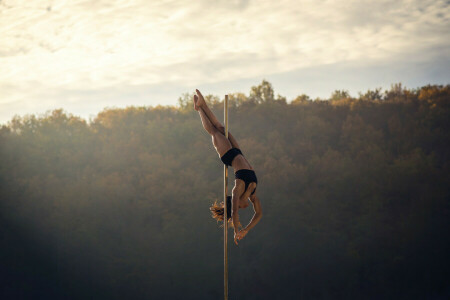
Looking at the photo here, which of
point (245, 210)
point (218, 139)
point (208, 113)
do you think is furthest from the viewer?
point (245, 210)

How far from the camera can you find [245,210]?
23.1 m

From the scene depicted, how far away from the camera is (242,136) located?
26828 millimetres

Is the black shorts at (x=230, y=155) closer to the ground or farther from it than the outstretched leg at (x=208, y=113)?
closer to the ground

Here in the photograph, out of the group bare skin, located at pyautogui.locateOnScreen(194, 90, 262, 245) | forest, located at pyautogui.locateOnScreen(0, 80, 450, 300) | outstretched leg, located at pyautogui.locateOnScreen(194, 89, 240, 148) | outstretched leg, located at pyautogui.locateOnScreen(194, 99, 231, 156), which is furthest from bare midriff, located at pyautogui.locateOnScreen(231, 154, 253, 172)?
forest, located at pyautogui.locateOnScreen(0, 80, 450, 300)

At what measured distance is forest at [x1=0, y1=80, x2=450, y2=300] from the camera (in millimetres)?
21547

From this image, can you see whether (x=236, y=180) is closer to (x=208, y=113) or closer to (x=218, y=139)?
(x=218, y=139)

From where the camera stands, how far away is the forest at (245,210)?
70.7 feet

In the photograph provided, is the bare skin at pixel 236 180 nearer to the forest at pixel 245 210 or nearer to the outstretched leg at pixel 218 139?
the outstretched leg at pixel 218 139

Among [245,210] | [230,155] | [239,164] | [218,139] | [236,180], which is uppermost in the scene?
[218,139]

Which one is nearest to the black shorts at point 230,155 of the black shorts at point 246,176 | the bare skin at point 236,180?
the bare skin at point 236,180

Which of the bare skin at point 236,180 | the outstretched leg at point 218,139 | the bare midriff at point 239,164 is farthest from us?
the outstretched leg at point 218,139

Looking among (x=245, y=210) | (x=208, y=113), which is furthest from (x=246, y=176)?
(x=245, y=210)

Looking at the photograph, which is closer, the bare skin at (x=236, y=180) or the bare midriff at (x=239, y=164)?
the bare skin at (x=236, y=180)

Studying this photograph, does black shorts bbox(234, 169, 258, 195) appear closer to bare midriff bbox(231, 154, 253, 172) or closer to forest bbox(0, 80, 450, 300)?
bare midriff bbox(231, 154, 253, 172)
